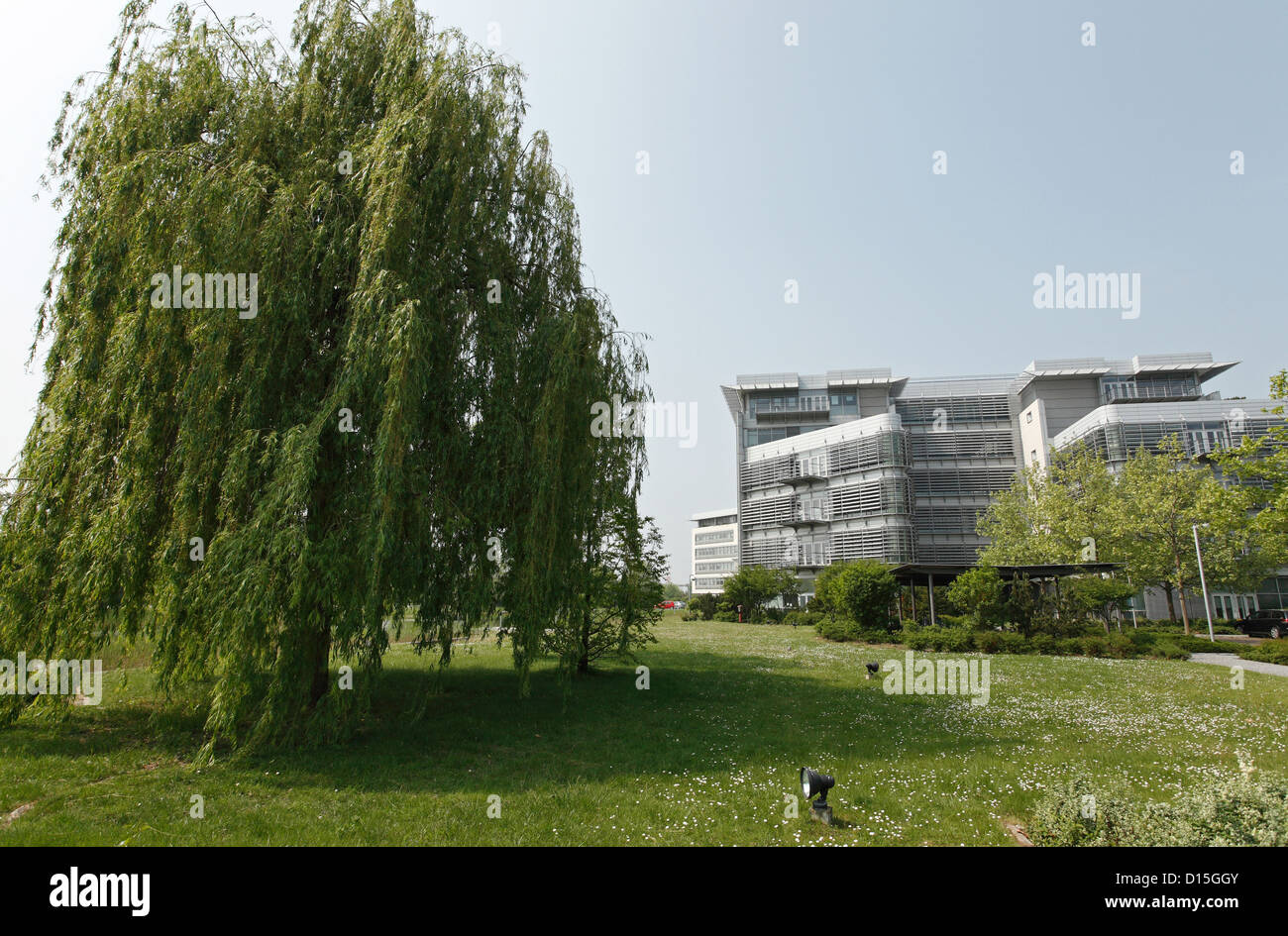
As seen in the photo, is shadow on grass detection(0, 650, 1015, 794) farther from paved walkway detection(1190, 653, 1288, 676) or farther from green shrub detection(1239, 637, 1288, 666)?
green shrub detection(1239, 637, 1288, 666)

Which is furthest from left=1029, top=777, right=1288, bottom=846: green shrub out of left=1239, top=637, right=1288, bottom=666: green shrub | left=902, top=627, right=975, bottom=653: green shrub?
left=1239, top=637, right=1288, bottom=666: green shrub

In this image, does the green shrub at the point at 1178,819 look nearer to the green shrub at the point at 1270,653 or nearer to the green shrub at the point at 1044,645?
the green shrub at the point at 1044,645

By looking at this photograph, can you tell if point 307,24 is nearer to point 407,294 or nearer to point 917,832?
point 407,294

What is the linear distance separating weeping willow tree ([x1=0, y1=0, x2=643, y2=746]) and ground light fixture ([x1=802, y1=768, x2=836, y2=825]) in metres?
5.24

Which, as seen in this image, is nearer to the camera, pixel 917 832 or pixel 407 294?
pixel 917 832

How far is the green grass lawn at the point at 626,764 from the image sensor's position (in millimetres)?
6801

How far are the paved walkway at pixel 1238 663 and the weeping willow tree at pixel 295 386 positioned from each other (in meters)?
24.3

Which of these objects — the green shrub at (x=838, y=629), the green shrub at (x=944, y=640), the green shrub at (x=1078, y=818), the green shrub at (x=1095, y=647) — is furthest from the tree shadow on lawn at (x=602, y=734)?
the green shrub at (x=838, y=629)

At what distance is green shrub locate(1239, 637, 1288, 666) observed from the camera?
22.5 m
